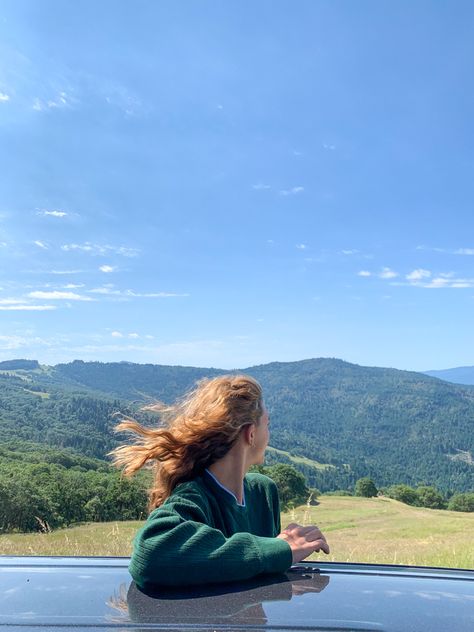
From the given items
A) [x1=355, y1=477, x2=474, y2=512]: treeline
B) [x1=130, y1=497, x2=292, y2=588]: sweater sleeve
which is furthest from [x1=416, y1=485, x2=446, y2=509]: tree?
[x1=130, y1=497, x2=292, y2=588]: sweater sleeve

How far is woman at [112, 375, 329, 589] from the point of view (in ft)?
5.41

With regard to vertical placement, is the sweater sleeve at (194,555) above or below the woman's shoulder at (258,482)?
below

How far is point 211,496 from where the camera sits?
2053mm

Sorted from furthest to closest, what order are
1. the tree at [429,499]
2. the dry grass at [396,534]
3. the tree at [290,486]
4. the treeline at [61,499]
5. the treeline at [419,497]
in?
1. the tree at [429,499]
2. the treeline at [419,497]
3. the tree at [290,486]
4. the treeline at [61,499]
5. the dry grass at [396,534]

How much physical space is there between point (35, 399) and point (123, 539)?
380ft

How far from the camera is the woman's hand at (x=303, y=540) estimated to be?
6.10ft

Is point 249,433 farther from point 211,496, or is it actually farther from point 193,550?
point 193,550

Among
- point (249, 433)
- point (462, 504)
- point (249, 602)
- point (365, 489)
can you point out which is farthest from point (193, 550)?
point (462, 504)

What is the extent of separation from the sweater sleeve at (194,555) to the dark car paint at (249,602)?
34 mm

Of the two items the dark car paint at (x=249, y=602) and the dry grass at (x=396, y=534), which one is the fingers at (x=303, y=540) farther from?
the dry grass at (x=396, y=534)

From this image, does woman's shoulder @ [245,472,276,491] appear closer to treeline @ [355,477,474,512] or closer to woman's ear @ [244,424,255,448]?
woman's ear @ [244,424,255,448]

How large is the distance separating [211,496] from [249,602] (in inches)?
22.4

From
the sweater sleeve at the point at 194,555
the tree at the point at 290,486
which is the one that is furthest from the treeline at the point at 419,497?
the sweater sleeve at the point at 194,555

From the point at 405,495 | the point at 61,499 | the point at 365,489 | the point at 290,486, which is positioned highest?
the point at 290,486
